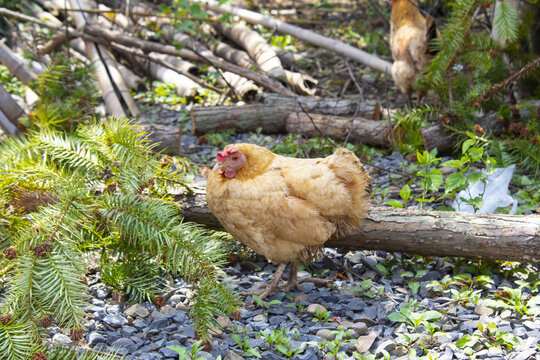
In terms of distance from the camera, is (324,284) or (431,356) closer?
(431,356)

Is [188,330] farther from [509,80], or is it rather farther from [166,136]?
[509,80]

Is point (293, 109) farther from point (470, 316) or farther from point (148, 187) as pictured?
point (470, 316)

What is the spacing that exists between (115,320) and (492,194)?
10.1 feet

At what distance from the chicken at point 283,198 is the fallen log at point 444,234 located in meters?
0.31

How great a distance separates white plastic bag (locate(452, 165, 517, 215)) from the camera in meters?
3.98

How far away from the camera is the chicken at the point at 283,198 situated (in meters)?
3.23

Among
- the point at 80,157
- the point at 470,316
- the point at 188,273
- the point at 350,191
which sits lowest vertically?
the point at 470,316

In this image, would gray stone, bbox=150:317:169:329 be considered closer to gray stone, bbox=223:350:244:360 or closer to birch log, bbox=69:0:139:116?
gray stone, bbox=223:350:244:360

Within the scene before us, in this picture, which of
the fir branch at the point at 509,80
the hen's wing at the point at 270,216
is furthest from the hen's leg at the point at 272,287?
the fir branch at the point at 509,80

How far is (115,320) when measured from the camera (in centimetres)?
304

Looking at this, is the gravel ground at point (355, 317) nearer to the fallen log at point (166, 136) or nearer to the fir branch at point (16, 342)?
the fir branch at point (16, 342)

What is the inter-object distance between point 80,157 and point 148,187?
598 millimetres

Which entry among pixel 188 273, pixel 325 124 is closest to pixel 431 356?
pixel 188 273

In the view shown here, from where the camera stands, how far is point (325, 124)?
591cm
